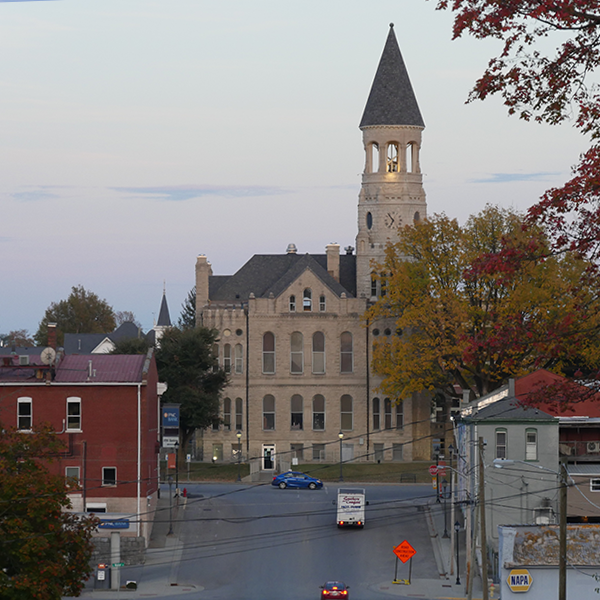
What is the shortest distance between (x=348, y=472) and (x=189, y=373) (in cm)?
1264

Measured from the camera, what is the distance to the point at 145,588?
49906 millimetres

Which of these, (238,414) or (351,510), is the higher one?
(238,414)

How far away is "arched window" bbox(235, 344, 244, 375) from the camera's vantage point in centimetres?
8731

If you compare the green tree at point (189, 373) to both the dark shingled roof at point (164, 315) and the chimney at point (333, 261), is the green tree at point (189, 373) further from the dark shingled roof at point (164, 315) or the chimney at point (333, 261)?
the dark shingled roof at point (164, 315)

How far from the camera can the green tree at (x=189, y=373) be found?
7956 centimetres

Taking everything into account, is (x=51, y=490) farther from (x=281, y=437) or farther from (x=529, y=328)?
(x=281, y=437)

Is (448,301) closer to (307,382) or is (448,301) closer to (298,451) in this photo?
(307,382)

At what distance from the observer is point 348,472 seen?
7981 cm

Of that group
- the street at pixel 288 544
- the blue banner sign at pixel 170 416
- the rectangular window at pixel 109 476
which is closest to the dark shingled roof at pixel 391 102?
the street at pixel 288 544

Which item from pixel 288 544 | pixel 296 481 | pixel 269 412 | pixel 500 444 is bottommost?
pixel 288 544

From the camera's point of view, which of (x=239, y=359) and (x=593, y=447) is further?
(x=239, y=359)

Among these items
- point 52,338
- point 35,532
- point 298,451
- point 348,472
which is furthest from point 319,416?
point 35,532

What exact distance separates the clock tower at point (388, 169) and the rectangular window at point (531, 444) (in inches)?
1371

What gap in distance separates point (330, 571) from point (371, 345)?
35658 millimetres
